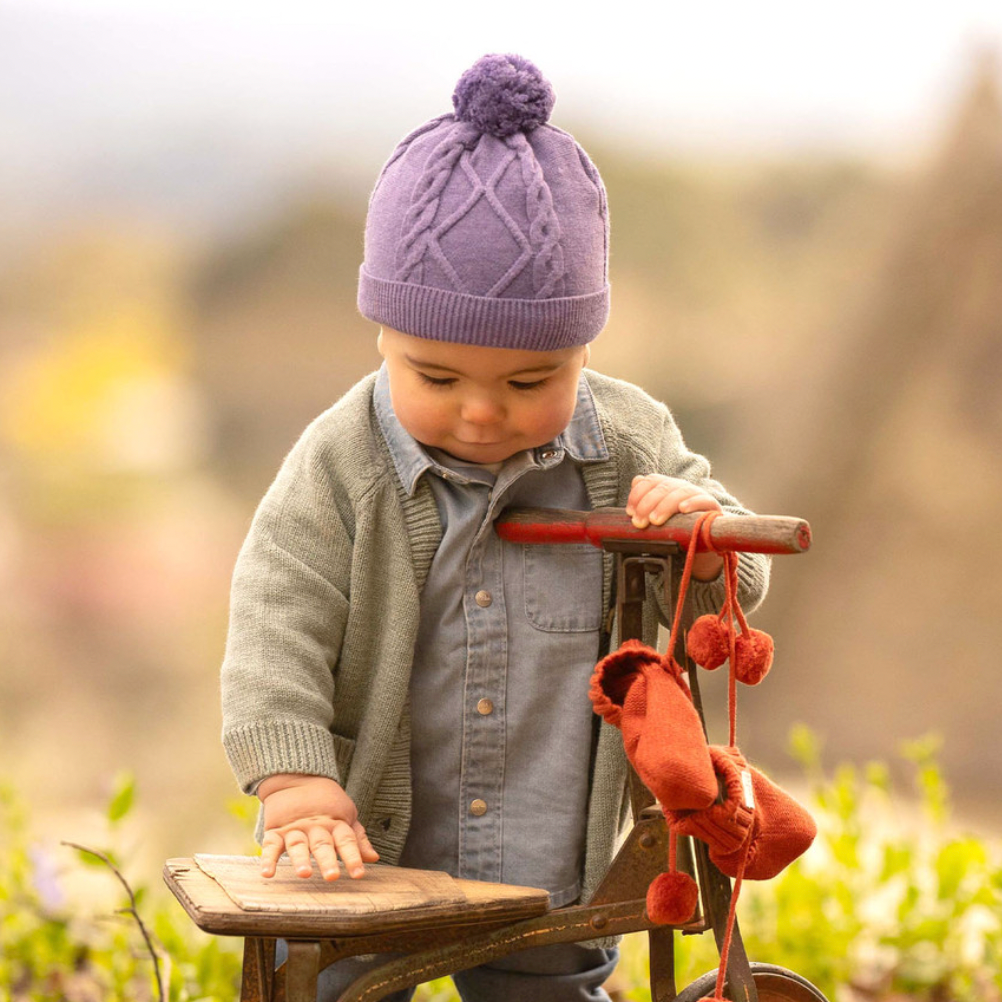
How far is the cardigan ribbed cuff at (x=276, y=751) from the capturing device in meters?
1.36

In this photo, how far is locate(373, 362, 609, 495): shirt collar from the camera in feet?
4.83

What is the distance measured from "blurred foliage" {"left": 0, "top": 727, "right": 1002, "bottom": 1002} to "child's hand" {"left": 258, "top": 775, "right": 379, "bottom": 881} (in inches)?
33.8

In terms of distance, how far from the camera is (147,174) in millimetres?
3080

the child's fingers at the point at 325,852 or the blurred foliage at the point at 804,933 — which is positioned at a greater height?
the child's fingers at the point at 325,852

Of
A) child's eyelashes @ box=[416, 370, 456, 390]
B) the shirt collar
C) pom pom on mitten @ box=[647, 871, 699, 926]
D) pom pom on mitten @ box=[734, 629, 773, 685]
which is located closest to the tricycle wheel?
pom pom on mitten @ box=[647, 871, 699, 926]

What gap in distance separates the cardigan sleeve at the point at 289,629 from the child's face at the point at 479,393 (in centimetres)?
14

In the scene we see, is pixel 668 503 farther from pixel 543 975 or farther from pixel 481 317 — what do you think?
pixel 543 975

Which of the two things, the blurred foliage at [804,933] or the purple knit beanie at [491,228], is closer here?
the purple knit beanie at [491,228]

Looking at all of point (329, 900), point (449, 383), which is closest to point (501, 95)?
point (449, 383)

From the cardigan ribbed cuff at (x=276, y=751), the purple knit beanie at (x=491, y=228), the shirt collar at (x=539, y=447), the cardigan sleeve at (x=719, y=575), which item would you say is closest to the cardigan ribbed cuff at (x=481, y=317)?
the purple knit beanie at (x=491, y=228)

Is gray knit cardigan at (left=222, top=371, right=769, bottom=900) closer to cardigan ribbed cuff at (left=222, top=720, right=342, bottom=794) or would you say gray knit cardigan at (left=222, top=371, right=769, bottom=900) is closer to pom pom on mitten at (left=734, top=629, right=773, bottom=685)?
cardigan ribbed cuff at (left=222, top=720, right=342, bottom=794)

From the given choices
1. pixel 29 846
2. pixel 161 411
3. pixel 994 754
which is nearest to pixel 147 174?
pixel 161 411

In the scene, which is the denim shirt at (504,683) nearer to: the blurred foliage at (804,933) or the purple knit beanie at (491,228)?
the purple knit beanie at (491,228)

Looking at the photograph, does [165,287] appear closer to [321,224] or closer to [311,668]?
[321,224]
